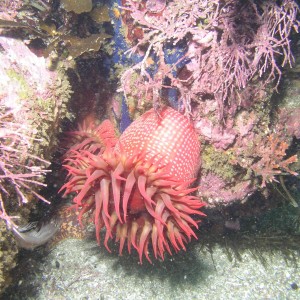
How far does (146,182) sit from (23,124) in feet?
4.65

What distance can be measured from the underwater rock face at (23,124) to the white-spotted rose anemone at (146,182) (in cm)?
44

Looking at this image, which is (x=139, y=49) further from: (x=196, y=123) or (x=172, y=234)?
(x=172, y=234)

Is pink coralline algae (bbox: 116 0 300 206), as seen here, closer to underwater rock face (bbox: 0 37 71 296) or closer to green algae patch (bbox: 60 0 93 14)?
green algae patch (bbox: 60 0 93 14)

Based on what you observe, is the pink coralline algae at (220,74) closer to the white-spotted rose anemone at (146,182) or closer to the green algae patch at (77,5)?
the white-spotted rose anemone at (146,182)

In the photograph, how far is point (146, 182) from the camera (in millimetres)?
2928

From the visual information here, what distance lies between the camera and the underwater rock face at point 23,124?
110 inches

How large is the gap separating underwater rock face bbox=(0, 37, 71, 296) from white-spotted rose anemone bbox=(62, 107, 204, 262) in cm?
44

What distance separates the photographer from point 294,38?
13.1 ft

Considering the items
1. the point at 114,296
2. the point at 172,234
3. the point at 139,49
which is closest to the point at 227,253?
the point at 114,296

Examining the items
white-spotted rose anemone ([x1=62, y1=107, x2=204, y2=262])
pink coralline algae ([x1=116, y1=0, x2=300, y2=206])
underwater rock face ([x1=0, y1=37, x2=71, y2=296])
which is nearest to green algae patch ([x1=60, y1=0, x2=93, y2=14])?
pink coralline algae ([x1=116, y1=0, x2=300, y2=206])

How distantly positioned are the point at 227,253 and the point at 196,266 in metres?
0.67

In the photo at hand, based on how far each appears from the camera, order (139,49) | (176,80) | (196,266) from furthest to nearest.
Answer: (196,266)
(139,49)
(176,80)

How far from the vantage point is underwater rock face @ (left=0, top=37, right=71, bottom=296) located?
2.78m

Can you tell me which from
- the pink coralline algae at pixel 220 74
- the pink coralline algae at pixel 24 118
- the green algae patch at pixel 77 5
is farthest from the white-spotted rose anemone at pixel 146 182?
the green algae patch at pixel 77 5
